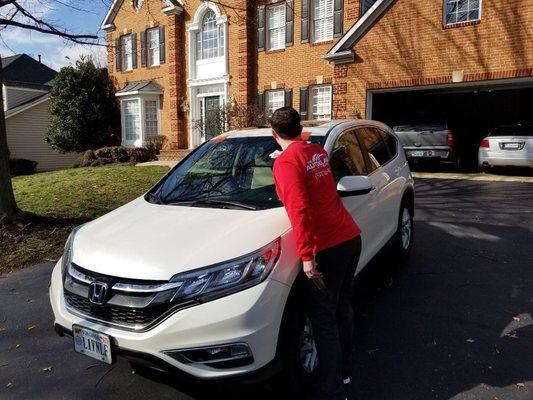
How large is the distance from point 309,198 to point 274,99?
16.5 metres

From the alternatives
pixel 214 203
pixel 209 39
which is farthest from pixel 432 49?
pixel 214 203

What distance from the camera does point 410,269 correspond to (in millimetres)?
5320

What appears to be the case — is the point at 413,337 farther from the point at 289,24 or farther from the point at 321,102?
the point at 289,24

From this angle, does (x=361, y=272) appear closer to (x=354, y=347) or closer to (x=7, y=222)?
(x=354, y=347)

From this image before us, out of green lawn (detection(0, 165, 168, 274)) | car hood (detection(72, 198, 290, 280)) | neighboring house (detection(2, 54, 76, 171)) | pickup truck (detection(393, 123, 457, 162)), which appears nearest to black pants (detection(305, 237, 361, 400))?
car hood (detection(72, 198, 290, 280))

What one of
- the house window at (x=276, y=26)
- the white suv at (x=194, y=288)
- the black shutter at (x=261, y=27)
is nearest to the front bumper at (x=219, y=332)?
the white suv at (x=194, y=288)

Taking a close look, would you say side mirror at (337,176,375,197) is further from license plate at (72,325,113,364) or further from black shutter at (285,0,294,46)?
black shutter at (285,0,294,46)

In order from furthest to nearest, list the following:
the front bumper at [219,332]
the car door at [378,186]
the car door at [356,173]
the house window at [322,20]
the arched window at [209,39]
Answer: the arched window at [209,39] → the house window at [322,20] → the car door at [378,186] → the car door at [356,173] → the front bumper at [219,332]

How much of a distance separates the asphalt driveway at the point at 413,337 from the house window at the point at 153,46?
61.0 feet

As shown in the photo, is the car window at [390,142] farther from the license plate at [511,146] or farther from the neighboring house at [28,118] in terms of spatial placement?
the neighboring house at [28,118]

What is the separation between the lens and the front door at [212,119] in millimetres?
17828

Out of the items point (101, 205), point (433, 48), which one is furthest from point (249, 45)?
point (101, 205)

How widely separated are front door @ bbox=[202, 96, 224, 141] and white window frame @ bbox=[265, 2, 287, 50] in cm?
345

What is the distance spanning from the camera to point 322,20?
16.8 m
